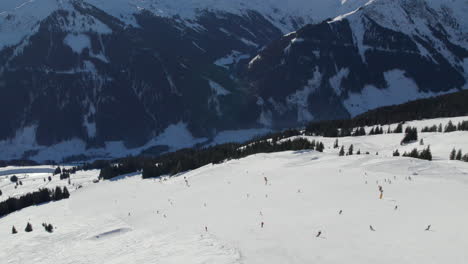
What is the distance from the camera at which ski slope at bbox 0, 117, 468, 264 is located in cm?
2138

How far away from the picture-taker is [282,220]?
27.4 m

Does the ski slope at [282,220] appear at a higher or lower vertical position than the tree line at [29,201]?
higher

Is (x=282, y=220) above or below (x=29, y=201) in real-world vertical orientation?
above

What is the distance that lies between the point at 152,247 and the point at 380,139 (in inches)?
2183

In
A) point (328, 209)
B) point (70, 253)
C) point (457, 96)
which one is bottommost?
point (70, 253)

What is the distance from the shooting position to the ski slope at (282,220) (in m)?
21.4

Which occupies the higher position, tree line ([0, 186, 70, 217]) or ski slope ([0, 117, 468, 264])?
ski slope ([0, 117, 468, 264])

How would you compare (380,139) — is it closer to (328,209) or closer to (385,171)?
(385,171)

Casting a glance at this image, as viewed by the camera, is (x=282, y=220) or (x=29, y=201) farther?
(x=29, y=201)

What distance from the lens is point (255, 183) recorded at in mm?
42562

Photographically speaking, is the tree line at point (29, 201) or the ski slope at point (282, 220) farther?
the tree line at point (29, 201)

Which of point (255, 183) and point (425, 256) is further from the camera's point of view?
point (255, 183)

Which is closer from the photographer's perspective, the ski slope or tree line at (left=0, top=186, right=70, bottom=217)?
the ski slope

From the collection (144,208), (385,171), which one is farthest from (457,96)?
(144,208)
